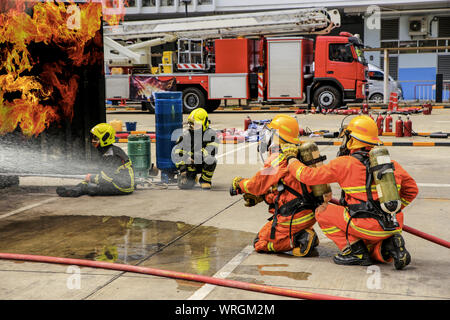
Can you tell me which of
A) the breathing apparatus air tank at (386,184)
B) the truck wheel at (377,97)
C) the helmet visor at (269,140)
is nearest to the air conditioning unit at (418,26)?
the truck wheel at (377,97)

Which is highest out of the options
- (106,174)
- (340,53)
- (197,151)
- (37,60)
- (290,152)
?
(340,53)

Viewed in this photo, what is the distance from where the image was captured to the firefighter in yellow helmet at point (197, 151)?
318 inches

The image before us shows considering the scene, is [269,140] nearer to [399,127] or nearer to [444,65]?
[399,127]

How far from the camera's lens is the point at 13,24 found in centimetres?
795

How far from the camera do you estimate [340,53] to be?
21031 mm

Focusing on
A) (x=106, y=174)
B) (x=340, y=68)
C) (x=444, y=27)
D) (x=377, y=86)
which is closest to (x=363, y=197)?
(x=106, y=174)

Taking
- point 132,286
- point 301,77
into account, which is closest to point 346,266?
point 132,286

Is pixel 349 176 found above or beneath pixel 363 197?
above

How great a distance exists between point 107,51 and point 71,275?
19206mm

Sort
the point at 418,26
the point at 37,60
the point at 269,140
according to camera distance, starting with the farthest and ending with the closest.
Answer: the point at 418,26 < the point at 37,60 < the point at 269,140

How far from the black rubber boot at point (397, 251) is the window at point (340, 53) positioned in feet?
56.1

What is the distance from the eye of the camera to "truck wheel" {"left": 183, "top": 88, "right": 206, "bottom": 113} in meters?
22.5

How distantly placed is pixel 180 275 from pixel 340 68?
17762 millimetres

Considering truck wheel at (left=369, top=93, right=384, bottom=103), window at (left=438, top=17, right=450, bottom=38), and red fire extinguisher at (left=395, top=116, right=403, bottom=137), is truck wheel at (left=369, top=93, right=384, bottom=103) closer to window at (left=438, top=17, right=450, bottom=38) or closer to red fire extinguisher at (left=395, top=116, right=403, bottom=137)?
window at (left=438, top=17, right=450, bottom=38)
